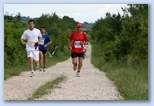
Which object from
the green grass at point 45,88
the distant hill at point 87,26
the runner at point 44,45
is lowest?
the green grass at point 45,88

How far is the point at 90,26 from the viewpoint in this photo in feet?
36.0

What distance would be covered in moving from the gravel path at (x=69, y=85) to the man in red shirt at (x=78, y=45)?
110mm

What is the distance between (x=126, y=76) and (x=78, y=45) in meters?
1.04

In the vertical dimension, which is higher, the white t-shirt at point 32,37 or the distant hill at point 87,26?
the distant hill at point 87,26

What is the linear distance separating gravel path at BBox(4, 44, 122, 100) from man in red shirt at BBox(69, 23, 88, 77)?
4.3 inches

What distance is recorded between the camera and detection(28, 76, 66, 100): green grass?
406 inches

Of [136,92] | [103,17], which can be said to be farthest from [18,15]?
[136,92]

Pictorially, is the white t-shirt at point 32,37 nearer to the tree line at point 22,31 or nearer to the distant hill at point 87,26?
the tree line at point 22,31

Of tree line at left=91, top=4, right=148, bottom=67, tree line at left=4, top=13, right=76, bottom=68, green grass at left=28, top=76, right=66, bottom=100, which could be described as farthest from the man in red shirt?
green grass at left=28, top=76, right=66, bottom=100

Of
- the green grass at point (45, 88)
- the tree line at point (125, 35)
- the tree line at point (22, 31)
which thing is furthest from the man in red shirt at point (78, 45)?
the green grass at point (45, 88)

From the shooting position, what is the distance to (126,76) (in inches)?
435

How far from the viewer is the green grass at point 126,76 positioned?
33.8 ft

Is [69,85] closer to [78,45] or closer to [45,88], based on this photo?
[45,88]

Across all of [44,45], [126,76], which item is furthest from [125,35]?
[44,45]
